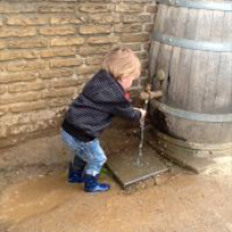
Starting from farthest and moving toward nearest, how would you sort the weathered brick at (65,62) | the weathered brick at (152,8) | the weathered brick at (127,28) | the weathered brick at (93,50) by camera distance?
the weathered brick at (152,8)
the weathered brick at (127,28)
the weathered brick at (93,50)
the weathered brick at (65,62)

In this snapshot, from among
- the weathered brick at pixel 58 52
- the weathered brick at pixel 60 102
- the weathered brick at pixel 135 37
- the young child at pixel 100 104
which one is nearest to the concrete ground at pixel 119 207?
the young child at pixel 100 104

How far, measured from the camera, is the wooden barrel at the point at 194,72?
3.12 meters

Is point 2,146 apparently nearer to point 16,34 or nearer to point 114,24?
point 16,34

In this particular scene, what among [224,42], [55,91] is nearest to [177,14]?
[224,42]

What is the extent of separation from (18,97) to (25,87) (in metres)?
0.09

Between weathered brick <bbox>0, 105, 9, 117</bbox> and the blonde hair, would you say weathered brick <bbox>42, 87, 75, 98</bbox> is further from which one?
the blonde hair

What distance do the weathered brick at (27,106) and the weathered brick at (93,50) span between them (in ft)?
1.64

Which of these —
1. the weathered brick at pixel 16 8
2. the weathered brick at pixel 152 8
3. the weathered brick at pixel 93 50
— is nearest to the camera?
the weathered brick at pixel 16 8

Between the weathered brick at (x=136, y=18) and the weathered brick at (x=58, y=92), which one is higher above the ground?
the weathered brick at (x=136, y=18)

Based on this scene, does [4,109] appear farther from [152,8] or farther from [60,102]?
[152,8]

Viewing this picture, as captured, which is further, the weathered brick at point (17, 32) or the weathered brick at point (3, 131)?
the weathered brick at point (3, 131)

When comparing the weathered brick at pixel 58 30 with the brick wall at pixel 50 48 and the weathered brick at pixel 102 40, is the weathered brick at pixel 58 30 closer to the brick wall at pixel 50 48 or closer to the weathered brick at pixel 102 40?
the brick wall at pixel 50 48

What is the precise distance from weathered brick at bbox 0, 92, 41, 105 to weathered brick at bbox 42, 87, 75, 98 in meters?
0.06

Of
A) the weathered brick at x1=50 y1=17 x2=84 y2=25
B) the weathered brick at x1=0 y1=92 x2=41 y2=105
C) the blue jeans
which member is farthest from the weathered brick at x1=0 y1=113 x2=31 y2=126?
the weathered brick at x1=50 y1=17 x2=84 y2=25
